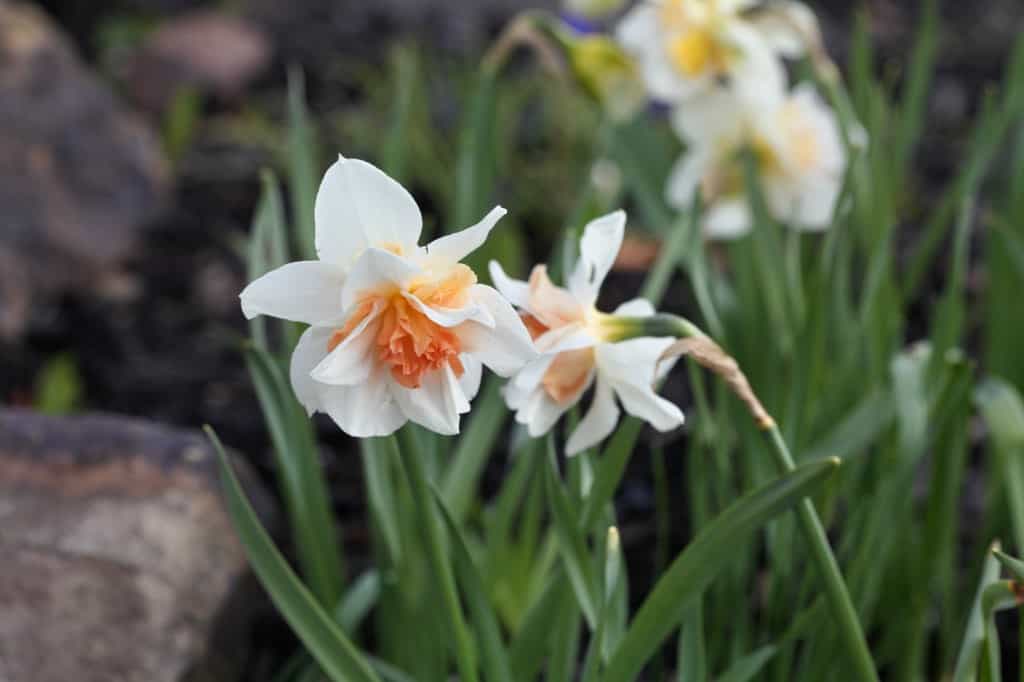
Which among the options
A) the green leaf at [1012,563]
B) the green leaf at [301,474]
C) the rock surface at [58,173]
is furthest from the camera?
the rock surface at [58,173]

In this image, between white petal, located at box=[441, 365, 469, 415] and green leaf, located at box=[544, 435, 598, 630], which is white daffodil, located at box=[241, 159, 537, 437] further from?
green leaf, located at box=[544, 435, 598, 630]

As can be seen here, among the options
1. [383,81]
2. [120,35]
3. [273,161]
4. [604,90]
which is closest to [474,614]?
[604,90]

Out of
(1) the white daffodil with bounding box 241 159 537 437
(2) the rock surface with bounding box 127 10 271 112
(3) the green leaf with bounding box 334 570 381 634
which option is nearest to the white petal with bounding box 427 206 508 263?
(1) the white daffodil with bounding box 241 159 537 437

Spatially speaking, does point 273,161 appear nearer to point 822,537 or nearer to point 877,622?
point 877,622

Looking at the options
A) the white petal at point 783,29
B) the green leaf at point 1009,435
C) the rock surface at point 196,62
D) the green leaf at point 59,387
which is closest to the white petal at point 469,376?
the green leaf at point 1009,435

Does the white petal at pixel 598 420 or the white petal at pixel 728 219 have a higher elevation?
the white petal at pixel 598 420

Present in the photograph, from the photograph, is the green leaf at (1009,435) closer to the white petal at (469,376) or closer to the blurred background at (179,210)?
the blurred background at (179,210)

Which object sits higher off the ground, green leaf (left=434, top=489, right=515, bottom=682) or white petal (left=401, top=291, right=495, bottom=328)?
white petal (left=401, top=291, right=495, bottom=328)
